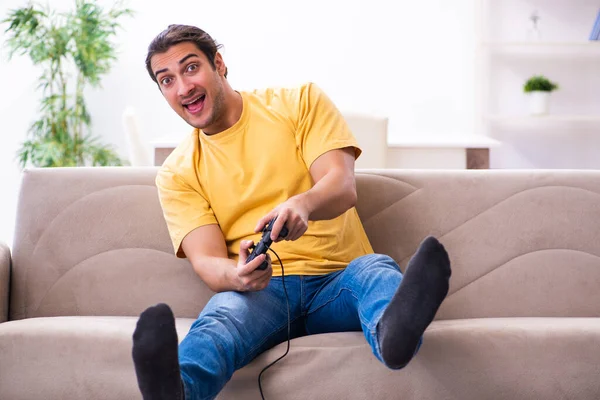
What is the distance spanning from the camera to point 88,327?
1.72 m

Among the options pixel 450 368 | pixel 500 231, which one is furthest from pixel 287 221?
pixel 500 231

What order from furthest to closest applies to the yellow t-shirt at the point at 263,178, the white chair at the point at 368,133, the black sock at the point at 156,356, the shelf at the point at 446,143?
the shelf at the point at 446,143
the white chair at the point at 368,133
the yellow t-shirt at the point at 263,178
the black sock at the point at 156,356

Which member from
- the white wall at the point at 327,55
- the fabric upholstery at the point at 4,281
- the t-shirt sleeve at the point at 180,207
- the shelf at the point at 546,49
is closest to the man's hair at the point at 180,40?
the t-shirt sleeve at the point at 180,207

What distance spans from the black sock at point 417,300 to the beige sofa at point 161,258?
39 centimetres

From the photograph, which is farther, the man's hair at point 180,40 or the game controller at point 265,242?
the man's hair at point 180,40

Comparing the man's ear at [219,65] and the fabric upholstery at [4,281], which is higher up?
the man's ear at [219,65]

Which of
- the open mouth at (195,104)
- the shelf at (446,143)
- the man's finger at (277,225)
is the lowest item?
the shelf at (446,143)

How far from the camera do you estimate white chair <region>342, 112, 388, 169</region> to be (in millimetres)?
3010

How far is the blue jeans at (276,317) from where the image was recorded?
4.47ft

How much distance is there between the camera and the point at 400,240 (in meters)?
2.01

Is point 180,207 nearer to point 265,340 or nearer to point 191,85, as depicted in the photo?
point 191,85

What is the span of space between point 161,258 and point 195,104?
0.46m

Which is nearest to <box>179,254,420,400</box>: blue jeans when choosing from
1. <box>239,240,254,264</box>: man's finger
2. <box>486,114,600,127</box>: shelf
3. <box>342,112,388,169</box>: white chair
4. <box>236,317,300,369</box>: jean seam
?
<box>236,317,300,369</box>: jean seam

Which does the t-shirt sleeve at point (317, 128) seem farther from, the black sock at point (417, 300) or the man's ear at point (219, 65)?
the black sock at point (417, 300)
